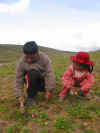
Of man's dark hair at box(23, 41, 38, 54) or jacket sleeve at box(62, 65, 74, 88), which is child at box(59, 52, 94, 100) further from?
man's dark hair at box(23, 41, 38, 54)

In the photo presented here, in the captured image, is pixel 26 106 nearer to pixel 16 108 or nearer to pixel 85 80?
pixel 16 108

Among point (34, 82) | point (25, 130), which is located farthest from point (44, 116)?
point (34, 82)

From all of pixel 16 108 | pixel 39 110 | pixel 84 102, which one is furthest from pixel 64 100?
pixel 16 108

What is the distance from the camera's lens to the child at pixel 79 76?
210 inches

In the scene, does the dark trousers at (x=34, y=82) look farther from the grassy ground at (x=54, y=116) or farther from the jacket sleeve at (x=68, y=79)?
the jacket sleeve at (x=68, y=79)

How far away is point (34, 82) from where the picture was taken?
529 centimetres

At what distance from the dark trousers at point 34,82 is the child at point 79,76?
74cm

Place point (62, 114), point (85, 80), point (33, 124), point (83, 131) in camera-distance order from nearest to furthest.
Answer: point (83, 131) < point (33, 124) < point (62, 114) < point (85, 80)

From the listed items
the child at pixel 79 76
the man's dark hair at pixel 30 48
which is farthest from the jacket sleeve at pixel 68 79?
the man's dark hair at pixel 30 48

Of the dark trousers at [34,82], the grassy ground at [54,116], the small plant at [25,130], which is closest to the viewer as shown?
the small plant at [25,130]

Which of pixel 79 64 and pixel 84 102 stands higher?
pixel 79 64

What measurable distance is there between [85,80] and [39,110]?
5.49 feet

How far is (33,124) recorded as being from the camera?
4.32 m

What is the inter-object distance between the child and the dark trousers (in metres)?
0.74
